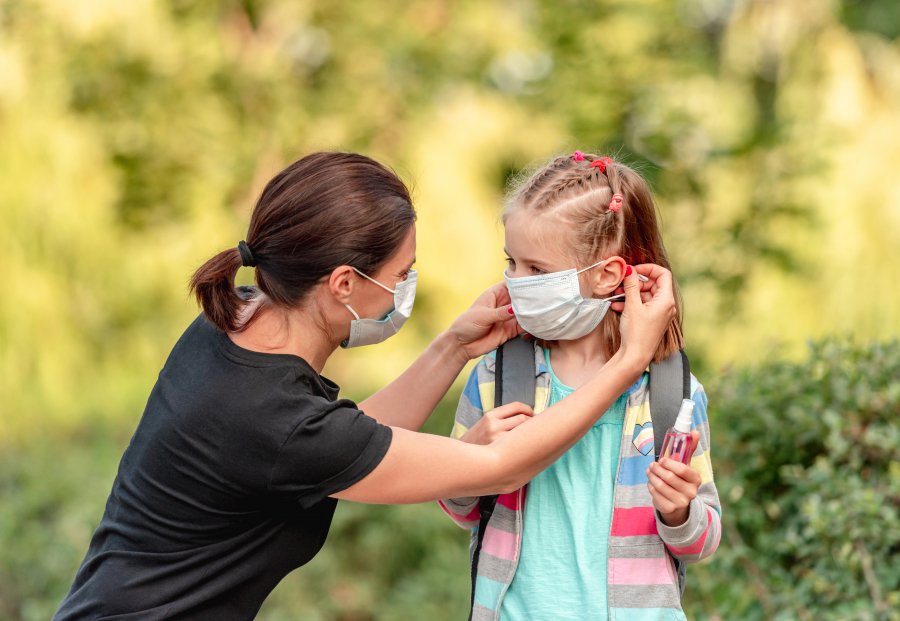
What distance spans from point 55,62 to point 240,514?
5611 millimetres

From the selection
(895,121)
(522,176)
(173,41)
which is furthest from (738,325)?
(173,41)

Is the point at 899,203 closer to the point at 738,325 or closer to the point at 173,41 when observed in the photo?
the point at 738,325

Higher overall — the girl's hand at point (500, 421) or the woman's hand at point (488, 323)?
the woman's hand at point (488, 323)

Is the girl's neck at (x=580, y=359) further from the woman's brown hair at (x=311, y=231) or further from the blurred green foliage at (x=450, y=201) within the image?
the blurred green foliage at (x=450, y=201)

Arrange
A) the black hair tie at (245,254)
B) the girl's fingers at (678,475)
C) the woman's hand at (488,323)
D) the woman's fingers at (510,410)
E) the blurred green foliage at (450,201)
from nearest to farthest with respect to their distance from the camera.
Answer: the girl's fingers at (678,475) < the woman's fingers at (510,410) < the black hair tie at (245,254) < the woman's hand at (488,323) < the blurred green foliage at (450,201)

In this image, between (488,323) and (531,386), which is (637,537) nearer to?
(531,386)

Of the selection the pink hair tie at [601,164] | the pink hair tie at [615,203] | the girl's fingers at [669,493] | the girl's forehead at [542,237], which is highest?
the pink hair tie at [601,164]

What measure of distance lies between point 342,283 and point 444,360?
0.45 meters

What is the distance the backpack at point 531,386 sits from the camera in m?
2.37

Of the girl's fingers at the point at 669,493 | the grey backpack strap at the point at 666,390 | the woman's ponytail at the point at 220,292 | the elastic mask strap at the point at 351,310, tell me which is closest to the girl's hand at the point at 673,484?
the girl's fingers at the point at 669,493

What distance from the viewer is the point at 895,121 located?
5988 millimetres

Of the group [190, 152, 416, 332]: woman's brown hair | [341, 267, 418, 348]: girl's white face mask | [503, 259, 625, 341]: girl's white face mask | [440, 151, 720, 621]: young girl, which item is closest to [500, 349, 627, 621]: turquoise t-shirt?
[440, 151, 720, 621]: young girl

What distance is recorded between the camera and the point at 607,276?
2.50 meters

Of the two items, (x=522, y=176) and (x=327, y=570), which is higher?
(x=522, y=176)
